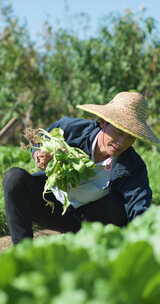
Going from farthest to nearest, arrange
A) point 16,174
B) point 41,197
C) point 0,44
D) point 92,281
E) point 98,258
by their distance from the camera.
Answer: point 0,44, point 41,197, point 16,174, point 98,258, point 92,281

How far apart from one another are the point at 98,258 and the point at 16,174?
191 centimetres

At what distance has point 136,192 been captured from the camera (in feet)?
11.3

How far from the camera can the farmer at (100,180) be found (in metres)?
3.34

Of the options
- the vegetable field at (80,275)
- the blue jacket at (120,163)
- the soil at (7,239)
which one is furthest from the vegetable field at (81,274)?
the soil at (7,239)

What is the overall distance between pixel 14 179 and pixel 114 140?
2.01 ft

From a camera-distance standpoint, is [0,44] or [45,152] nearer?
[45,152]

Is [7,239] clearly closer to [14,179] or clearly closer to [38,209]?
[38,209]

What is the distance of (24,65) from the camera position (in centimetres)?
1502

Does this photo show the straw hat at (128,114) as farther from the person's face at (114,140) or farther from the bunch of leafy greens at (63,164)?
the bunch of leafy greens at (63,164)

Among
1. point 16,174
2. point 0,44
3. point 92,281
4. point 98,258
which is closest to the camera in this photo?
point 92,281

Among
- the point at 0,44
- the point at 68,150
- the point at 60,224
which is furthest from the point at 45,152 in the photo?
the point at 0,44

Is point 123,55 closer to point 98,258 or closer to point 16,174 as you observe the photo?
point 16,174

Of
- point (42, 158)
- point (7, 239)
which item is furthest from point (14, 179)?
point (7, 239)

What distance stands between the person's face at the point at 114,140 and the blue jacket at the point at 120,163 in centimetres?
13
